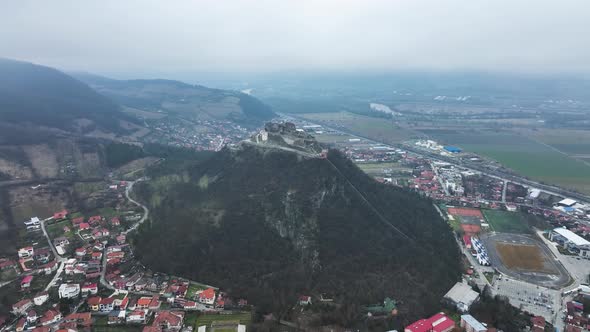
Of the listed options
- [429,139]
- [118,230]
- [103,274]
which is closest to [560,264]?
[103,274]

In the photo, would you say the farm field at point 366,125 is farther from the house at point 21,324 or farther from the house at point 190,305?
the house at point 21,324

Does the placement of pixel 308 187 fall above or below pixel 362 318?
above

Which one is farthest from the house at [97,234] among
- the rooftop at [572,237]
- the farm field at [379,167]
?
the rooftop at [572,237]

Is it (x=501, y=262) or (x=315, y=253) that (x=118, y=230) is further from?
(x=501, y=262)

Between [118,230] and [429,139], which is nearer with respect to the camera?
[118,230]

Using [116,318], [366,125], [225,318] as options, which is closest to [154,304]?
[116,318]

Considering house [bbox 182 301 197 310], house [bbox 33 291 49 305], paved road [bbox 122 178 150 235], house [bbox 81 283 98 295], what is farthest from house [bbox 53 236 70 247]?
house [bbox 182 301 197 310]

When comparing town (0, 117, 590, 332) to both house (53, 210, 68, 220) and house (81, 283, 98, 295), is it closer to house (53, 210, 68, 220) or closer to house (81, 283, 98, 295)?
house (81, 283, 98, 295)
